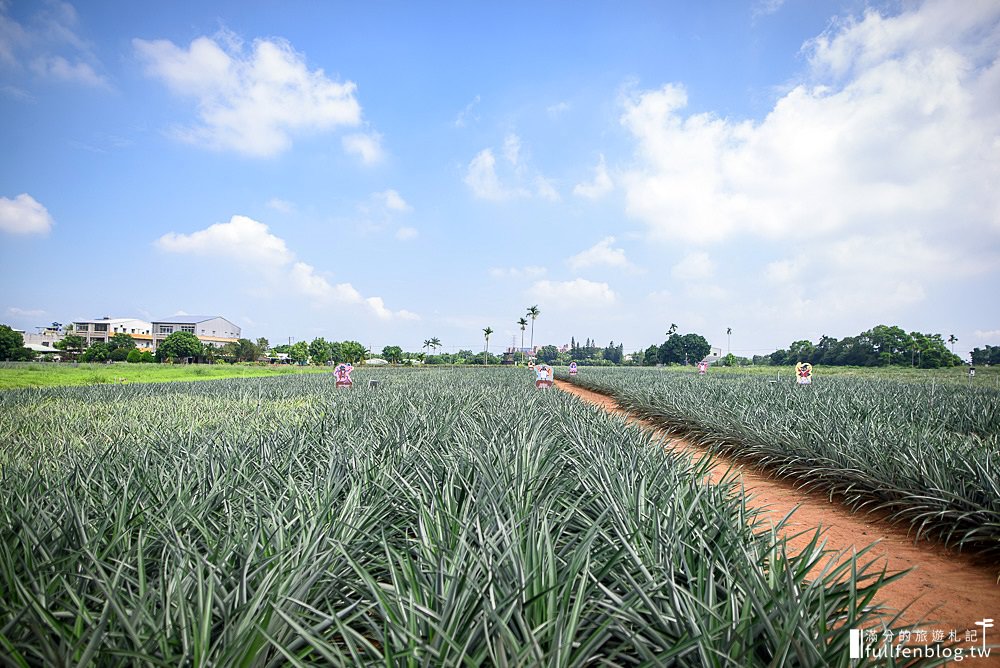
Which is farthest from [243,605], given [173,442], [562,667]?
[173,442]

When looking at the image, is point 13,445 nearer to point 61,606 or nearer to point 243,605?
point 61,606

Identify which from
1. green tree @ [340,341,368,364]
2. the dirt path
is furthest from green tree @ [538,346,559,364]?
the dirt path

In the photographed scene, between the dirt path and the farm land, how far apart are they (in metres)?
0.04

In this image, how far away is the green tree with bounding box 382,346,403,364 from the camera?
8031 cm

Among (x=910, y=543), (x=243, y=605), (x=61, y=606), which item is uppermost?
(x=243, y=605)

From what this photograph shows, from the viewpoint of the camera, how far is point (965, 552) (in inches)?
134

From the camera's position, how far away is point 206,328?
2552 inches

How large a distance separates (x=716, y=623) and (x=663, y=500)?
0.92 metres

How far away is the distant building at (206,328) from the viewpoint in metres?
52.6

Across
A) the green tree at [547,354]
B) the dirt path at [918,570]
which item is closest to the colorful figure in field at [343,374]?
the dirt path at [918,570]

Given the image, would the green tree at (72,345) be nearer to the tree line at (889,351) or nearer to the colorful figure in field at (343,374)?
the colorful figure in field at (343,374)

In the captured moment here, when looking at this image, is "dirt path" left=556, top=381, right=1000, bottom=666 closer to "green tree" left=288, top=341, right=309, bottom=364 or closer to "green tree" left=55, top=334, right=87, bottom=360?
"green tree" left=55, top=334, right=87, bottom=360

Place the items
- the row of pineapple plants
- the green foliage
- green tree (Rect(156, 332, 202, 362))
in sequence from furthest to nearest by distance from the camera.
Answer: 1. green tree (Rect(156, 332, 202, 362))
2. the row of pineapple plants
3. the green foliage

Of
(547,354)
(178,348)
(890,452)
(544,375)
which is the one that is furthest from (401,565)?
(547,354)
